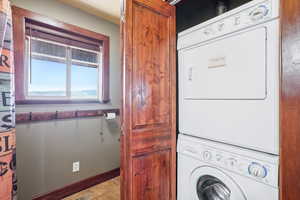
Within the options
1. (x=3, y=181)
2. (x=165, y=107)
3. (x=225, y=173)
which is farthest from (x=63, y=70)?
(x=225, y=173)

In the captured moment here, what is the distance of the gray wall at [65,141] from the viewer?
67.1 inches

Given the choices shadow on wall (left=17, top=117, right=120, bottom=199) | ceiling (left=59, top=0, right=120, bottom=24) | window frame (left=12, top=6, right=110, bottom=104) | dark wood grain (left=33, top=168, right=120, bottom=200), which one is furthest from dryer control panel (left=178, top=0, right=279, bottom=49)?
dark wood grain (left=33, top=168, right=120, bottom=200)

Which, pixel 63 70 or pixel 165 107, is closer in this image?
pixel 165 107

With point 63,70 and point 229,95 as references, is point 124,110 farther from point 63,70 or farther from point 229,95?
point 63,70

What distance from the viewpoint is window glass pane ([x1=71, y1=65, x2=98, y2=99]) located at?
Result: 2.15m

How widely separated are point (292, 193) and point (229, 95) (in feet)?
1.80

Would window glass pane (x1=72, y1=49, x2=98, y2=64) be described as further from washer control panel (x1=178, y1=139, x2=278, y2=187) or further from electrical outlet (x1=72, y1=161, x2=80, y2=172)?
washer control panel (x1=178, y1=139, x2=278, y2=187)

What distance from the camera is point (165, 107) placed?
135cm

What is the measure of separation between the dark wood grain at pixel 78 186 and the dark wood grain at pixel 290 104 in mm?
2082

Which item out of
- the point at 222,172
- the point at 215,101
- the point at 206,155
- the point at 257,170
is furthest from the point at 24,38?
the point at 257,170

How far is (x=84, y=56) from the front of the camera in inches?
88.6

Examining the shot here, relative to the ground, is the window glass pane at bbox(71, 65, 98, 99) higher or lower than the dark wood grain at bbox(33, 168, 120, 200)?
higher

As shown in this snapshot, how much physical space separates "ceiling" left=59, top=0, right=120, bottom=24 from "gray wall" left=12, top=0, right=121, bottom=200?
0.06 meters

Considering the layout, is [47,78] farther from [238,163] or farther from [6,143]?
[238,163]
